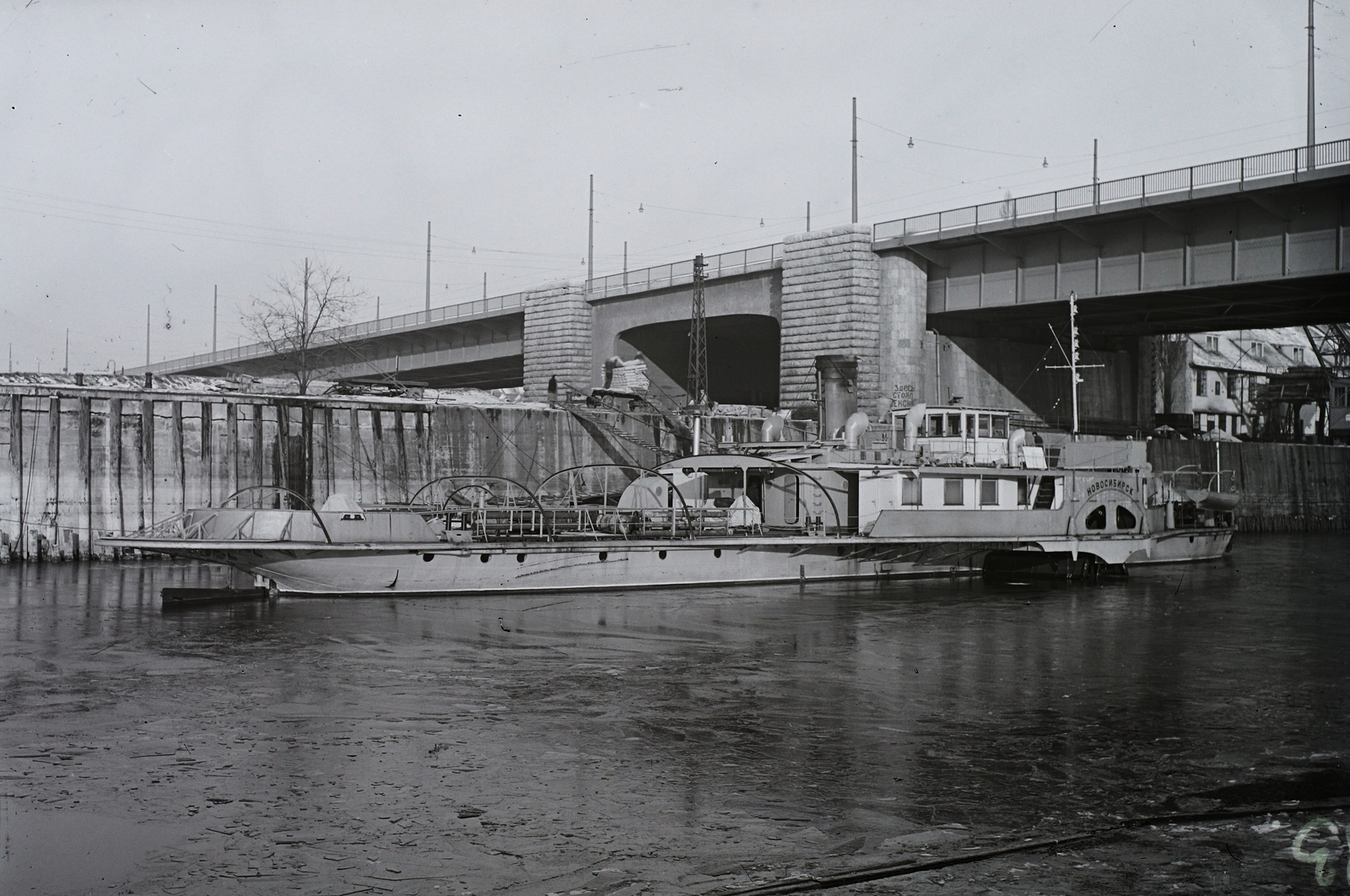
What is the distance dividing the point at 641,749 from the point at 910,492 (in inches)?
852

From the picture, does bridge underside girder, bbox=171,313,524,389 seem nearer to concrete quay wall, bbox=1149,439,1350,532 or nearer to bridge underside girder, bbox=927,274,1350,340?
bridge underside girder, bbox=927,274,1350,340

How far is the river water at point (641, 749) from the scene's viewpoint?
10180 millimetres

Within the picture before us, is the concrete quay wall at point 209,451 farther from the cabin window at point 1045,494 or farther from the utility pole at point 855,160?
the cabin window at point 1045,494

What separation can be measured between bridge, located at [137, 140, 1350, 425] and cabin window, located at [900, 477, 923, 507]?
15.4m

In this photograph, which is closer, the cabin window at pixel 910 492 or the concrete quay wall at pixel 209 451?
the cabin window at pixel 910 492

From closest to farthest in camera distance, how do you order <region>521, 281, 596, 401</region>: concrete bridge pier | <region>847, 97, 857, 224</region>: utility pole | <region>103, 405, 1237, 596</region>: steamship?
1. <region>103, 405, 1237, 596</region>: steamship
2. <region>847, 97, 857, 224</region>: utility pole
3. <region>521, 281, 596, 401</region>: concrete bridge pier

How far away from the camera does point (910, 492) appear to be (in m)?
34.6

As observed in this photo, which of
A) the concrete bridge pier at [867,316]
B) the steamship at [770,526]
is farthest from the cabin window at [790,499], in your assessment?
the concrete bridge pier at [867,316]

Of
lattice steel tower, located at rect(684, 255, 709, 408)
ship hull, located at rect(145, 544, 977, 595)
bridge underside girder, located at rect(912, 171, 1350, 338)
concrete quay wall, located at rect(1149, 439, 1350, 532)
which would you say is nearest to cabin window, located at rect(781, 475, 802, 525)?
ship hull, located at rect(145, 544, 977, 595)

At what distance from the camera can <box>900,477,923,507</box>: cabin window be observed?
113ft

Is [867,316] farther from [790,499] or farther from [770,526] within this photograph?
[770,526]

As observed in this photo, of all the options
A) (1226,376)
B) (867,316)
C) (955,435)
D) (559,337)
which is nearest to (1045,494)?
(955,435)

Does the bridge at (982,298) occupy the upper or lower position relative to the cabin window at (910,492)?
upper

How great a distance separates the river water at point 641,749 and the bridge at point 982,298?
1844 centimetres
